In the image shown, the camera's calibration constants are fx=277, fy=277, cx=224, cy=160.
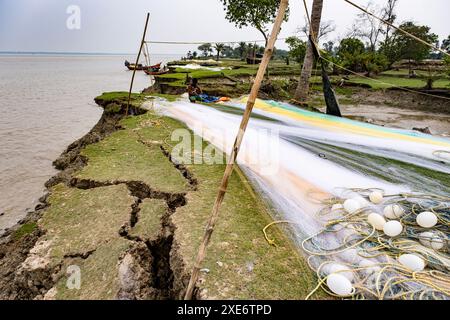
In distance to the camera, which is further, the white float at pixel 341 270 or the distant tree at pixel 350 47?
the distant tree at pixel 350 47

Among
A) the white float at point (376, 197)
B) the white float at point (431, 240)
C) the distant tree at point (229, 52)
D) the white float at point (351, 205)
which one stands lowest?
the white float at point (431, 240)

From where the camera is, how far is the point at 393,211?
2889mm

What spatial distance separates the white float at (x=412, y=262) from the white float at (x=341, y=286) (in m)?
0.57

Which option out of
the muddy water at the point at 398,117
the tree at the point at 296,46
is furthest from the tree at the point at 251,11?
the muddy water at the point at 398,117

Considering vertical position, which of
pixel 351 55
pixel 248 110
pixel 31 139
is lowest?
pixel 31 139

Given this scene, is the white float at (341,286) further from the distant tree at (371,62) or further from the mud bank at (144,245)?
the distant tree at (371,62)

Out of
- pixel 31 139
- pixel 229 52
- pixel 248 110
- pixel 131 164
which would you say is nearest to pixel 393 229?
pixel 248 110

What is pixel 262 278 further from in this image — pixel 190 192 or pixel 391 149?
pixel 391 149

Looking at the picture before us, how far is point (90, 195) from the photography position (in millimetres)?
3660

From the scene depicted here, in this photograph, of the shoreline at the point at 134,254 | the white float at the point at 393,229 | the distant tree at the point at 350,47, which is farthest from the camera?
the distant tree at the point at 350,47

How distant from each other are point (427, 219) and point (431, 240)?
25 centimetres

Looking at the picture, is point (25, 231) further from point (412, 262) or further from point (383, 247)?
point (412, 262)

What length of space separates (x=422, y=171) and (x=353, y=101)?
12.3 metres

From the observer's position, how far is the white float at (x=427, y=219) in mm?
2693
